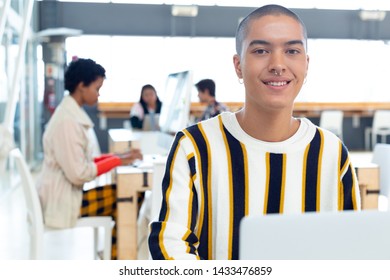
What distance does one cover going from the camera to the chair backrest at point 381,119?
8.87 meters

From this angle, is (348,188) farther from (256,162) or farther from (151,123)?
(151,123)

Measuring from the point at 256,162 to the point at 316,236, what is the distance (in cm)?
40

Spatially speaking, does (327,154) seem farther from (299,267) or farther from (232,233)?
(299,267)

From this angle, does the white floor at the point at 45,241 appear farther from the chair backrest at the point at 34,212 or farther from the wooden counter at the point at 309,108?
the wooden counter at the point at 309,108

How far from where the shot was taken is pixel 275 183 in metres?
0.91

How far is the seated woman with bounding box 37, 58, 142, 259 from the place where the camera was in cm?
233

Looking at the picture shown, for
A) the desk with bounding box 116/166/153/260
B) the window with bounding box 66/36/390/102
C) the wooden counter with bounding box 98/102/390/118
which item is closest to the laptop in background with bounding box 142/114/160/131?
the desk with bounding box 116/166/153/260

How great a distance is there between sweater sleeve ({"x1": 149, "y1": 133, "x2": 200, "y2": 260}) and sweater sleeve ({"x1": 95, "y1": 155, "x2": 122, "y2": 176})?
152 centimetres

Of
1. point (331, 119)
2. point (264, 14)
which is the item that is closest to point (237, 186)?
point (264, 14)

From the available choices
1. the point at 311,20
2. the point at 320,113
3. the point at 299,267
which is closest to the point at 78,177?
the point at 299,267

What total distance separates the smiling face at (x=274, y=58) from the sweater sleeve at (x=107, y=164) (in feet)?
5.23

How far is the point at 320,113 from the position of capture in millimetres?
8938

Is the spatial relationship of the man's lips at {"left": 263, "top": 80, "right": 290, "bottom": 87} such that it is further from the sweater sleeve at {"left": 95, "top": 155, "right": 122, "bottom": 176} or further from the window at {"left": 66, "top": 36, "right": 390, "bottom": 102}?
the window at {"left": 66, "top": 36, "right": 390, "bottom": 102}

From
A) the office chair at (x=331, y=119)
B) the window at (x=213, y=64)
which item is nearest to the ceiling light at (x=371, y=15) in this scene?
the window at (x=213, y=64)
